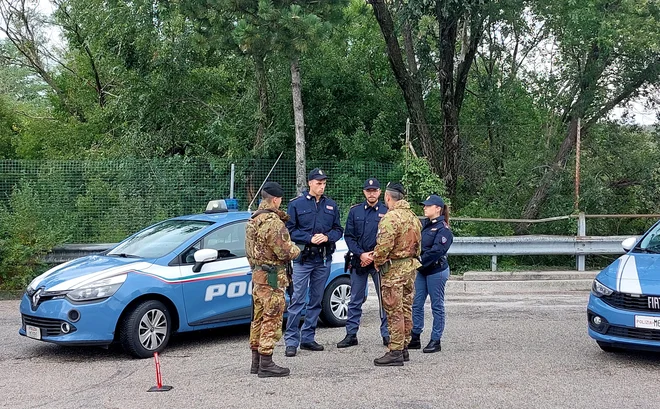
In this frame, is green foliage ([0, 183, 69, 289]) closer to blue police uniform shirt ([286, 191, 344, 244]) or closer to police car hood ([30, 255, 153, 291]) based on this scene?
police car hood ([30, 255, 153, 291])

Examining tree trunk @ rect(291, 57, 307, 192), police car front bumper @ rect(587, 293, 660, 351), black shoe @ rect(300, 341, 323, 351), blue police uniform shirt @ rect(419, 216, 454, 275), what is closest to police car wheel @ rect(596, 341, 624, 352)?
police car front bumper @ rect(587, 293, 660, 351)

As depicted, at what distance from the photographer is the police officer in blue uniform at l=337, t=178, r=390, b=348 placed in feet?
25.4

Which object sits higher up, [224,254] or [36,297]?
[224,254]

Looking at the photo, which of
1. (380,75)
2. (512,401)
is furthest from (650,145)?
(512,401)

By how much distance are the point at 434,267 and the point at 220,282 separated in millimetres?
2369

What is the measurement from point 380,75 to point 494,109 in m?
3.29

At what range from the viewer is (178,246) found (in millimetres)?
7914

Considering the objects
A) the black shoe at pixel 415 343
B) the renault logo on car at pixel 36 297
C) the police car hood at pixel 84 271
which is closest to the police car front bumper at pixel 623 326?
the black shoe at pixel 415 343

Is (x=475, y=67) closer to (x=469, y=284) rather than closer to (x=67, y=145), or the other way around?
(x=469, y=284)

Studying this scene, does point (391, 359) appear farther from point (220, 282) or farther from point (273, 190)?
point (220, 282)

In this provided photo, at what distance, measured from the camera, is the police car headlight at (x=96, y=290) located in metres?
7.15

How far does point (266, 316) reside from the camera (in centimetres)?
658

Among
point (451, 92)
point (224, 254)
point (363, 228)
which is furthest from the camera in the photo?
point (451, 92)

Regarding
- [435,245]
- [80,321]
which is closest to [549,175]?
[435,245]
